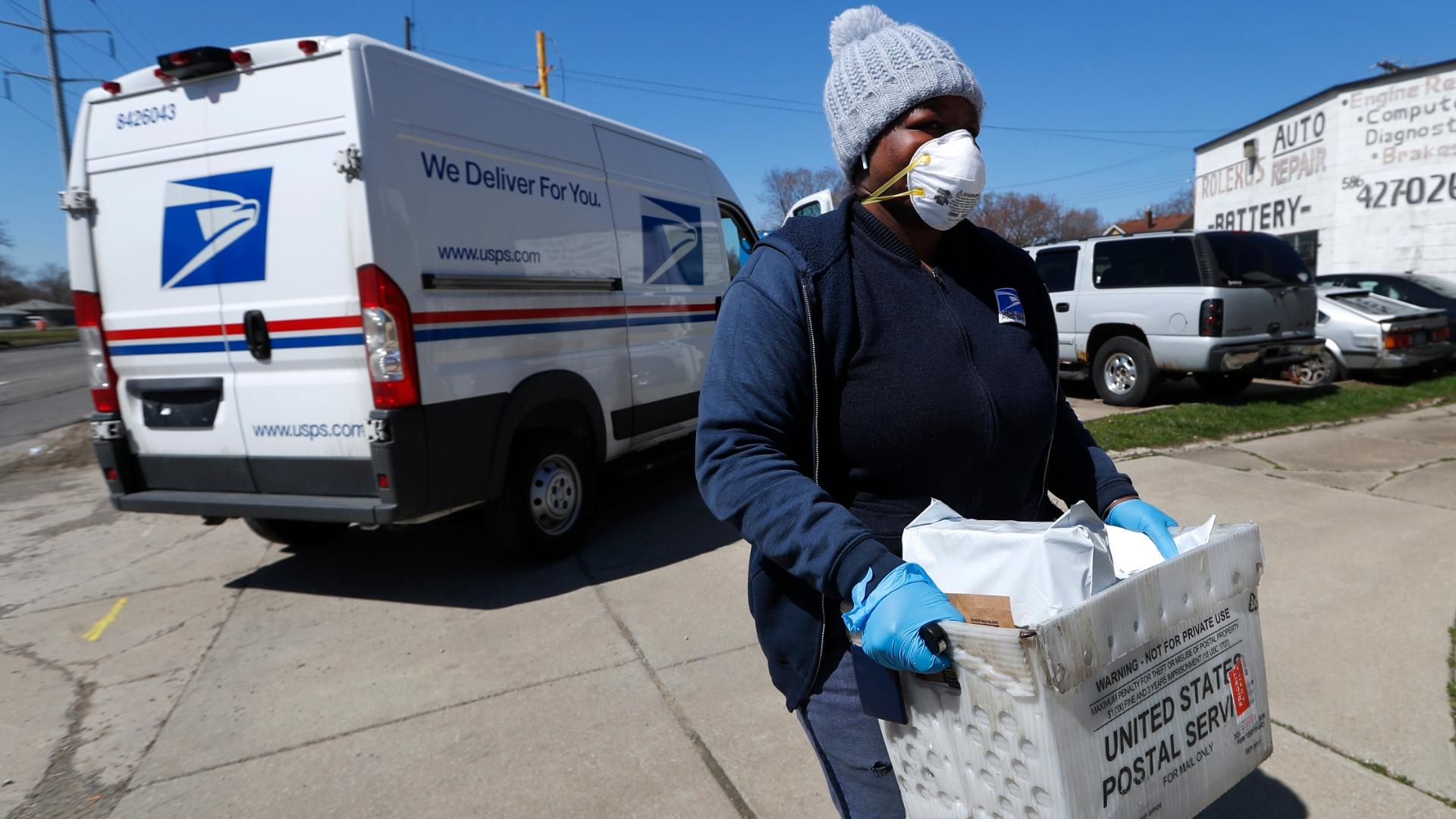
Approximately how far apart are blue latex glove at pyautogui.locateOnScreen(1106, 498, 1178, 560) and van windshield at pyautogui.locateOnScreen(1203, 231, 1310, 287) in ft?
27.2

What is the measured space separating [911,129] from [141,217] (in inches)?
169

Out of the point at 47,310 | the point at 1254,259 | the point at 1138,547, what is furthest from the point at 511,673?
the point at 47,310

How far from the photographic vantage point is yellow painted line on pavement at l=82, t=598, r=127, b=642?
426cm

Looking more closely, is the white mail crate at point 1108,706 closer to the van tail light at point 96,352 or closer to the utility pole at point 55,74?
the van tail light at point 96,352

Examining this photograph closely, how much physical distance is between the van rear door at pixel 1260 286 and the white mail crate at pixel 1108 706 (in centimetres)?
854

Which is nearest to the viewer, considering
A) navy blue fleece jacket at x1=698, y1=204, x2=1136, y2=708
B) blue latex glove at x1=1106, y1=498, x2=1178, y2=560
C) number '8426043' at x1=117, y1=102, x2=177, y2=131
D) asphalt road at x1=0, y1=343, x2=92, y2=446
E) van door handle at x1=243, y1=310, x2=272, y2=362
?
navy blue fleece jacket at x1=698, y1=204, x2=1136, y2=708

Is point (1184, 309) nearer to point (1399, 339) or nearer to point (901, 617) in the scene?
point (1399, 339)

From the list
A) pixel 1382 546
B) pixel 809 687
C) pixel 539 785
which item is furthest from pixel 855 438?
pixel 1382 546

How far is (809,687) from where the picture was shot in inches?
61.2

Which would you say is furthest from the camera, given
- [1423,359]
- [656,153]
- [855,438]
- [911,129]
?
[1423,359]

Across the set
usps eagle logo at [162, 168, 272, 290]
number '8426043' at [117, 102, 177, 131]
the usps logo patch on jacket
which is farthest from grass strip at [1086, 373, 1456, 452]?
number '8426043' at [117, 102, 177, 131]

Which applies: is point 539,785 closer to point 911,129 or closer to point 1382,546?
point 911,129

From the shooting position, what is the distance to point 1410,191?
52.9 feet

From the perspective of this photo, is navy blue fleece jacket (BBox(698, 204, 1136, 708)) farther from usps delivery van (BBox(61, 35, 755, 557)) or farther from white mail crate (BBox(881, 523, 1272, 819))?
usps delivery van (BBox(61, 35, 755, 557))
